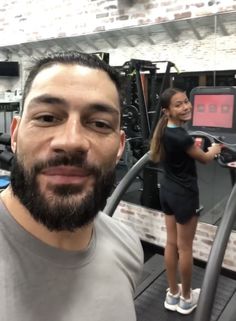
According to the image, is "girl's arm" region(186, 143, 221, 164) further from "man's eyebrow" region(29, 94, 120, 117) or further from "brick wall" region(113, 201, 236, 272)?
"man's eyebrow" region(29, 94, 120, 117)

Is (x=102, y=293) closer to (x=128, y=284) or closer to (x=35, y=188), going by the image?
(x=128, y=284)

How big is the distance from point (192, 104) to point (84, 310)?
183 centimetres

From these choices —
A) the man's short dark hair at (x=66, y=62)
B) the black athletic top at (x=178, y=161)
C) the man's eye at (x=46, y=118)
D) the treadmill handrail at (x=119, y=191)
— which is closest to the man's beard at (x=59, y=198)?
the man's eye at (x=46, y=118)

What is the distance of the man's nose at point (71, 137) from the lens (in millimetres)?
689

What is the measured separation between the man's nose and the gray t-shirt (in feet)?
0.75

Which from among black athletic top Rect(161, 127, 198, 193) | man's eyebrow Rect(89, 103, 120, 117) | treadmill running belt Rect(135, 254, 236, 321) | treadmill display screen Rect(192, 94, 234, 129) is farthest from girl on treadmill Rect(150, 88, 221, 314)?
man's eyebrow Rect(89, 103, 120, 117)

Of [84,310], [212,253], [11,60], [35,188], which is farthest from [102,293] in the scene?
[11,60]

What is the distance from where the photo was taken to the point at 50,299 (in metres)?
0.72

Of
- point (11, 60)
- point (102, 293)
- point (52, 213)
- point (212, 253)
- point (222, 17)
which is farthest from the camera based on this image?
point (11, 60)

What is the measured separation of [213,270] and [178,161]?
2.41ft

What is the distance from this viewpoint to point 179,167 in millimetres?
2111

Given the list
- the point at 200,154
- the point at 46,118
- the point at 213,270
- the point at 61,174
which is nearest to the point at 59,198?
the point at 61,174

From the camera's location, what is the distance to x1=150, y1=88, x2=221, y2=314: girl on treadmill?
206cm

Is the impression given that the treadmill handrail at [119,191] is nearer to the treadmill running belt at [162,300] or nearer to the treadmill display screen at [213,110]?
the treadmill display screen at [213,110]
